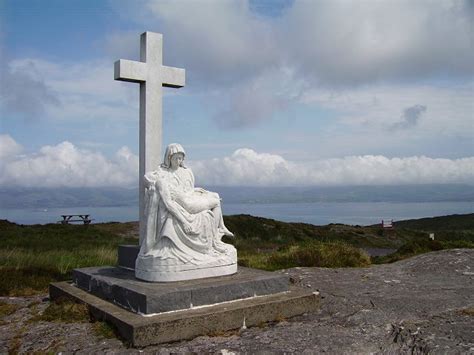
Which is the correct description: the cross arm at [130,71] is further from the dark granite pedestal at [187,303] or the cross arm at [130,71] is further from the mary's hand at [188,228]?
the dark granite pedestal at [187,303]

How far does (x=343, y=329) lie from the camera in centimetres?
507

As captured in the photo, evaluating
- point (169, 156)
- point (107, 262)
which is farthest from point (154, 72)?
point (107, 262)

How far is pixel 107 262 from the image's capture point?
952 cm

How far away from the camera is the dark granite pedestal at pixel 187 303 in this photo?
15.9 ft

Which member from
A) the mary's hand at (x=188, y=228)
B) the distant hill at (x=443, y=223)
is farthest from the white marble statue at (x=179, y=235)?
the distant hill at (x=443, y=223)

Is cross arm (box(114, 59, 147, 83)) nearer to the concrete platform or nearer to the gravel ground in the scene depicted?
the concrete platform

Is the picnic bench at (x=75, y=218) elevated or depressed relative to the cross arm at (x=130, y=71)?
depressed

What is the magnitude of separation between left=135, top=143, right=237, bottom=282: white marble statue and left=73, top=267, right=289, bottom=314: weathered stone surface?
149 mm

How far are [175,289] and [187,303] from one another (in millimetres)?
211

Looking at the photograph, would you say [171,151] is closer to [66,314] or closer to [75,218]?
[66,314]

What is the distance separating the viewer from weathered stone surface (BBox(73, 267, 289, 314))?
512cm

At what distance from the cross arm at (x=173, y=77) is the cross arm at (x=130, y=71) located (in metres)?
0.36

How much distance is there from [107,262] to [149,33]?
4735 mm

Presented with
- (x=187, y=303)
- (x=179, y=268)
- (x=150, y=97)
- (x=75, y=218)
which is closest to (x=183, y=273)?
(x=179, y=268)
